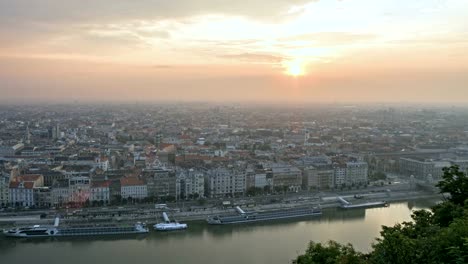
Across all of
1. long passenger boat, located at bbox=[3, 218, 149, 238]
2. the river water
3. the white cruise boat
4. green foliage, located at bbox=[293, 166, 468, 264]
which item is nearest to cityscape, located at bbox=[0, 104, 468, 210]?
the white cruise boat

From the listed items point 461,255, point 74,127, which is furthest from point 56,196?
point 74,127

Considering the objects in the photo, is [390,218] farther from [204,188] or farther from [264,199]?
[204,188]

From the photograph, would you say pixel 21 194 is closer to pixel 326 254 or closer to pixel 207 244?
pixel 207 244

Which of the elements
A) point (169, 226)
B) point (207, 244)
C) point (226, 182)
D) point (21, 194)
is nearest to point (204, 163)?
point (226, 182)

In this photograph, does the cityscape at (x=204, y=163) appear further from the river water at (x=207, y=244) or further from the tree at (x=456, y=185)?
the tree at (x=456, y=185)

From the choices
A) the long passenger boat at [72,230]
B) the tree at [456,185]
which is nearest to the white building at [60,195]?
the long passenger boat at [72,230]
